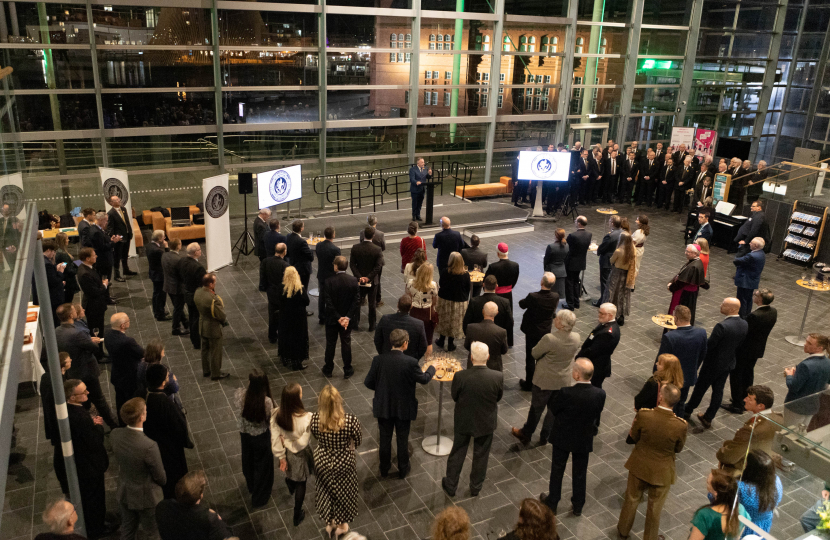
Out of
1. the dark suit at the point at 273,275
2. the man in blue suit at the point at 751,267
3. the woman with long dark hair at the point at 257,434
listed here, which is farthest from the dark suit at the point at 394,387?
the man in blue suit at the point at 751,267

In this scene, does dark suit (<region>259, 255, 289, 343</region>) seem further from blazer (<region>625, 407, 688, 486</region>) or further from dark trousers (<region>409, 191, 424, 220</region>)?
dark trousers (<region>409, 191, 424, 220</region>)

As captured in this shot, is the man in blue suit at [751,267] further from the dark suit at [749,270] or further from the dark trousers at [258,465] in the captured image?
the dark trousers at [258,465]

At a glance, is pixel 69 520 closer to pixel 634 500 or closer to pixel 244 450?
pixel 244 450

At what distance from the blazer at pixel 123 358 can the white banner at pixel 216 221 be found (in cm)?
493

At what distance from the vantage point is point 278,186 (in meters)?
12.2

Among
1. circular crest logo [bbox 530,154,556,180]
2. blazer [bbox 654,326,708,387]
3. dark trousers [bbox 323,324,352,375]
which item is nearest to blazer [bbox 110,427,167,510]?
dark trousers [bbox 323,324,352,375]

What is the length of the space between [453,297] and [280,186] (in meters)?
5.61

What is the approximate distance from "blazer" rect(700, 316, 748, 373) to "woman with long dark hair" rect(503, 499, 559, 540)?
3.86m

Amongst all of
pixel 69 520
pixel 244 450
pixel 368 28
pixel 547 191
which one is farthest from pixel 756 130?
pixel 69 520

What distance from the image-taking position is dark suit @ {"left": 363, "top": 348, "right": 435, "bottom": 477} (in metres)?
5.55

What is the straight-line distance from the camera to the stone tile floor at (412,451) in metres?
5.44

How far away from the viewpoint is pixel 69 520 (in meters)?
3.73

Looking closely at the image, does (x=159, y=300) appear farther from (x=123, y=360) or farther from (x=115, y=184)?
(x=123, y=360)

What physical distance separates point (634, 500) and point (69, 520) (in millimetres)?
4112
